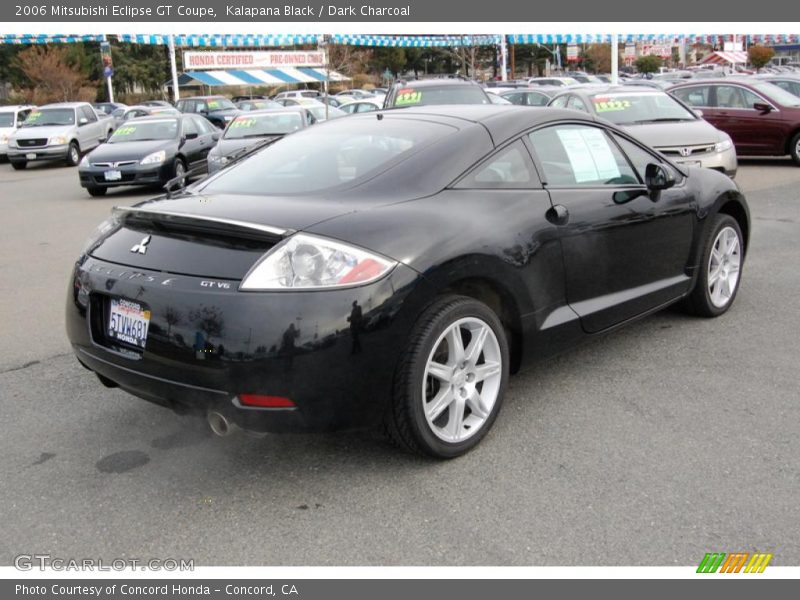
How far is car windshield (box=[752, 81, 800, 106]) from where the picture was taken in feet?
49.2

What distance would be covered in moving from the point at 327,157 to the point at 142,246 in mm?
1089

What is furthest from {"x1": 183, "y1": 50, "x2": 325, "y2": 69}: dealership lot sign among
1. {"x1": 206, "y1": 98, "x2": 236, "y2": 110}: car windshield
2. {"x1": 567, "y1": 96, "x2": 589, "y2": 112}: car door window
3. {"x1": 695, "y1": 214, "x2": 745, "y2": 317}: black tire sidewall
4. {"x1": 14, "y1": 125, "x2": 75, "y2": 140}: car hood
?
{"x1": 695, "y1": 214, "x2": 745, "y2": 317}: black tire sidewall

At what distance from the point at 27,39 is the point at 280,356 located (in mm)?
42394

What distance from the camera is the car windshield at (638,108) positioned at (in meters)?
12.2

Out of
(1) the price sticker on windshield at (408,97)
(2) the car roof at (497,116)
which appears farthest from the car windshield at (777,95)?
(2) the car roof at (497,116)

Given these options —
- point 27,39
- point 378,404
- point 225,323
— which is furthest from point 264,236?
point 27,39

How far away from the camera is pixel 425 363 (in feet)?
11.2

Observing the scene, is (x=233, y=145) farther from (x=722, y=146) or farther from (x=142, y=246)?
(x=142, y=246)

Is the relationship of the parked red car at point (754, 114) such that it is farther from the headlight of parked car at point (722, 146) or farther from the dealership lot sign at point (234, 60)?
the dealership lot sign at point (234, 60)

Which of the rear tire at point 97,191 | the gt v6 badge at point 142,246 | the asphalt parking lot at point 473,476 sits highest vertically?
the gt v6 badge at point 142,246

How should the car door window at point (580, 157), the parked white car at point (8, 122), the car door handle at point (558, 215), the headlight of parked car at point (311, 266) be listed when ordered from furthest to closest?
1. the parked white car at point (8, 122)
2. the car door window at point (580, 157)
3. the car door handle at point (558, 215)
4. the headlight of parked car at point (311, 266)

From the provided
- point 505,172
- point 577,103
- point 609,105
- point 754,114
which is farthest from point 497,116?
point 754,114

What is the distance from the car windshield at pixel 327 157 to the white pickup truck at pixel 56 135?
62.1ft

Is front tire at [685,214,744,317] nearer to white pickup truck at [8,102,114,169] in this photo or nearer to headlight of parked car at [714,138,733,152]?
headlight of parked car at [714,138,733,152]
